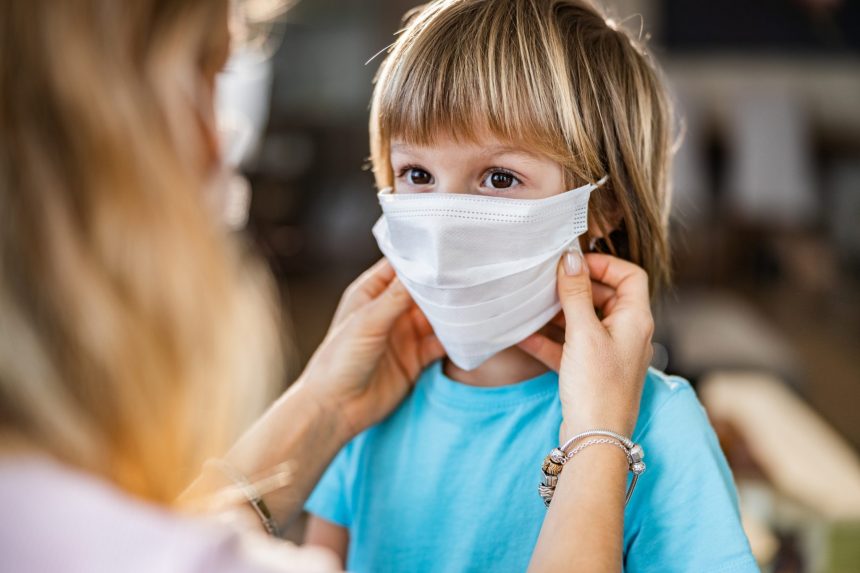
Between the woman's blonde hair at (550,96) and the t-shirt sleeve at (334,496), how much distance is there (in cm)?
39

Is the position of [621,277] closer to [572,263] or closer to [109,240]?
[572,263]

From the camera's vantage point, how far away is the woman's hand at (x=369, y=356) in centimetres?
110

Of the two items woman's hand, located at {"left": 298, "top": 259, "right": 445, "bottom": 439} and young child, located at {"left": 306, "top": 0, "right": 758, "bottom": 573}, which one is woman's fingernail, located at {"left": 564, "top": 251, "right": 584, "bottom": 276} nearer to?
young child, located at {"left": 306, "top": 0, "right": 758, "bottom": 573}

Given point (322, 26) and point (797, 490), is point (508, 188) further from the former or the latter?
point (322, 26)

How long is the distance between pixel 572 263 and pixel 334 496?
1.45ft

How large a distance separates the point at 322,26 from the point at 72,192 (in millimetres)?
7238

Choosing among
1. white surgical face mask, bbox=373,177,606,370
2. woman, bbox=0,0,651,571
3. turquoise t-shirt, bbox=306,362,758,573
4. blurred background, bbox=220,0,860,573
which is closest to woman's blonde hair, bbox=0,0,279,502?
woman, bbox=0,0,651,571

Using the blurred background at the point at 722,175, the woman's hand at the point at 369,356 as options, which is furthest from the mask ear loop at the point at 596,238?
the blurred background at the point at 722,175

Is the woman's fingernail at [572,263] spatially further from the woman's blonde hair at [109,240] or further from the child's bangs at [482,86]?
the woman's blonde hair at [109,240]

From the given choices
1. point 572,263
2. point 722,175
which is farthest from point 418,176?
point 722,175

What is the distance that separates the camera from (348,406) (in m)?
1.11

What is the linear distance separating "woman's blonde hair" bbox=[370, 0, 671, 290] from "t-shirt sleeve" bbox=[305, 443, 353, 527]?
1.29 ft

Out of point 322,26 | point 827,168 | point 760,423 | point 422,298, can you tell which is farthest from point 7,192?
point 322,26

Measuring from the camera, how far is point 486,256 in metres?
1.00
